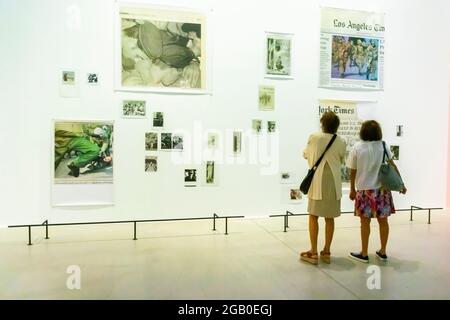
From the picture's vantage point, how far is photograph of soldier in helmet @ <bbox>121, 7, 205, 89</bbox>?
13.1 feet

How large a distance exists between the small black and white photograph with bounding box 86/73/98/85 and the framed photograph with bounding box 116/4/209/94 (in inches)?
8.9

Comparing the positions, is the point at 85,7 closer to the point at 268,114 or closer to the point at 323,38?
the point at 268,114

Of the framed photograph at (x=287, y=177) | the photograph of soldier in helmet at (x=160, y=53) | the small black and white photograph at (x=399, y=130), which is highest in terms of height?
the photograph of soldier in helmet at (x=160, y=53)

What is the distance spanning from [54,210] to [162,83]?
178cm

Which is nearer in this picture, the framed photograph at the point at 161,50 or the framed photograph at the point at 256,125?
the framed photograph at the point at 161,50

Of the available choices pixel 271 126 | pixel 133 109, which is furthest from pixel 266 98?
pixel 133 109

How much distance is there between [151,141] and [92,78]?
0.90 metres

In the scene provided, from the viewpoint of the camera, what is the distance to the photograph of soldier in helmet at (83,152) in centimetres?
391

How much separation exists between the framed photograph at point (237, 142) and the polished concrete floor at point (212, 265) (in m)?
0.86

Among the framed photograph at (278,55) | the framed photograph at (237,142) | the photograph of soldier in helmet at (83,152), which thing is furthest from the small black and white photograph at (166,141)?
the framed photograph at (278,55)

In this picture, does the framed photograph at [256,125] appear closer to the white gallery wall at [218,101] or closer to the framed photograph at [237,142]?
the white gallery wall at [218,101]

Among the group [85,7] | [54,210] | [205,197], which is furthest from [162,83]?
[54,210]

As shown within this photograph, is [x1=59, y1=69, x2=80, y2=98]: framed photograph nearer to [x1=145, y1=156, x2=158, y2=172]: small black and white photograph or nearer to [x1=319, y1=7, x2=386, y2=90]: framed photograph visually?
[x1=145, y1=156, x2=158, y2=172]: small black and white photograph

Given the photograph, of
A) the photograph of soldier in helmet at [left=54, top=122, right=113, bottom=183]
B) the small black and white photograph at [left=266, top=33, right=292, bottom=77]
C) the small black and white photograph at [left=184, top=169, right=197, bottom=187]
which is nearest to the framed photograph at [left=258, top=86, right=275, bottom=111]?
the small black and white photograph at [left=266, top=33, right=292, bottom=77]
